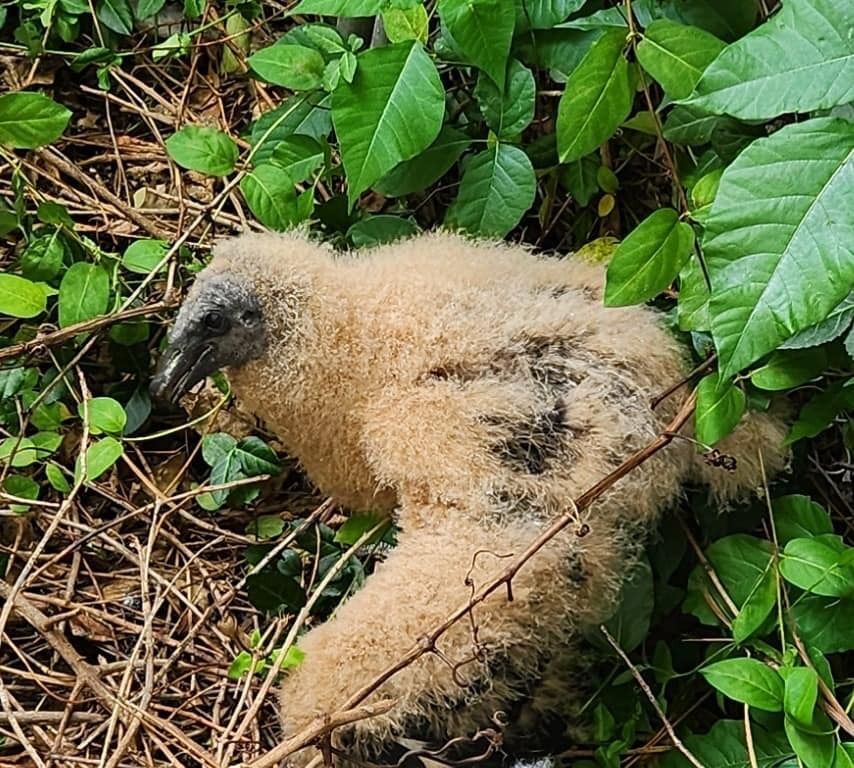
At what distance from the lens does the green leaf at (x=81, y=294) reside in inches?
62.0

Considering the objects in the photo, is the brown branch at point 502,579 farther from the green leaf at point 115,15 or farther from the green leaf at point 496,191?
the green leaf at point 115,15

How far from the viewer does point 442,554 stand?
115 centimetres

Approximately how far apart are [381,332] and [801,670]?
0.57 metres

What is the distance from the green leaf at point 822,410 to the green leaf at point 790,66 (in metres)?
0.35

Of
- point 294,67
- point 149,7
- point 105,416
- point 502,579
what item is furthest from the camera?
point 149,7

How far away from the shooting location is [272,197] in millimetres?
1441

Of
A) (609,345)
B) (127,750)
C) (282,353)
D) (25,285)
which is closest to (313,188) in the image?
(282,353)

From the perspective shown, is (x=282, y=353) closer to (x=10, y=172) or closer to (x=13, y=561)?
(x=13, y=561)

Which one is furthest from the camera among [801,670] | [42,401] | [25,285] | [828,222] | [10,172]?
[10,172]

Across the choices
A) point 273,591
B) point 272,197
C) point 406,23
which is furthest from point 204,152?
point 273,591

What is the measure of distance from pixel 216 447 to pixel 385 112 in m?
0.58

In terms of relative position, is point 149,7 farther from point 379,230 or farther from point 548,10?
point 548,10

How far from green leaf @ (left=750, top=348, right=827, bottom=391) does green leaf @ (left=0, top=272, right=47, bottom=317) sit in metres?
0.90

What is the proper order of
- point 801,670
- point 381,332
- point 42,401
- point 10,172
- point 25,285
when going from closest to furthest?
point 801,670, point 381,332, point 25,285, point 42,401, point 10,172
